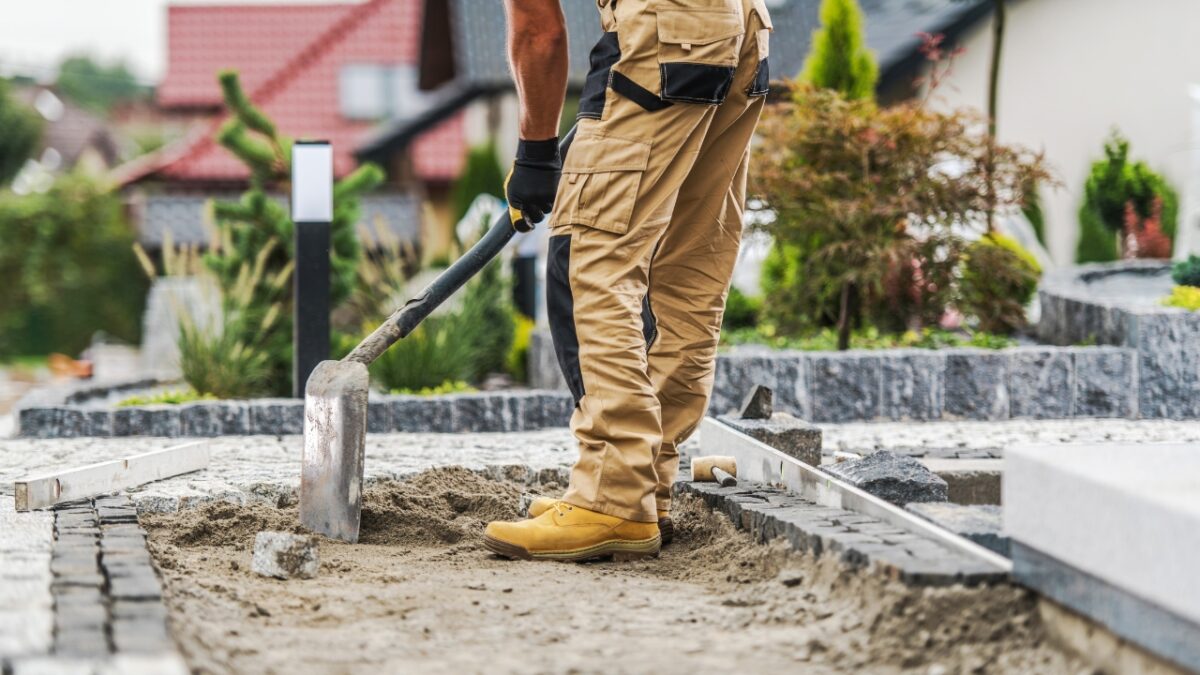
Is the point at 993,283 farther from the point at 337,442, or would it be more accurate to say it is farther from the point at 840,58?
the point at 337,442

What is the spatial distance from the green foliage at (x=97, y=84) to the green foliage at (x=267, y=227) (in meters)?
65.3

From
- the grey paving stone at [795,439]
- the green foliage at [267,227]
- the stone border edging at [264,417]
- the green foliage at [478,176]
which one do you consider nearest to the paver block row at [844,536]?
the grey paving stone at [795,439]

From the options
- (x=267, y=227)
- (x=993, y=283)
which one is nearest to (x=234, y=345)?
(x=267, y=227)

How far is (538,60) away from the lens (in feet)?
11.5

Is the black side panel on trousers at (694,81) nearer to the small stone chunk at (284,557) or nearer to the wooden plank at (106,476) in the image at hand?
the small stone chunk at (284,557)

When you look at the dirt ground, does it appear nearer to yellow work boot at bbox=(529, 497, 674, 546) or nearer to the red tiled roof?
yellow work boot at bbox=(529, 497, 674, 546)

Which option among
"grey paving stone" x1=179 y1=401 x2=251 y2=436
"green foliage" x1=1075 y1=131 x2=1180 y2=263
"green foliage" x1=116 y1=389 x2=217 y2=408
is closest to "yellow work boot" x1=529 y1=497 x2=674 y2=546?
"grey paving stone" x1=179 y1=401 x2=251 y2=436

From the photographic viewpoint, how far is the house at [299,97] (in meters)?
25.5

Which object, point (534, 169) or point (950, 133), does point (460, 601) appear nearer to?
point (534, 169)

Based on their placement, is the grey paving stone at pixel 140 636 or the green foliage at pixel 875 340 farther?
the green foliage at pixel 875 340

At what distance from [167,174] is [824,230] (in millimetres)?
22020

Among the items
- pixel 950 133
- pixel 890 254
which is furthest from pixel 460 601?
pixel 950 133

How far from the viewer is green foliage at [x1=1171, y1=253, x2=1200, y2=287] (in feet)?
25.0

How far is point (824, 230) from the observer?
7.31 meters
